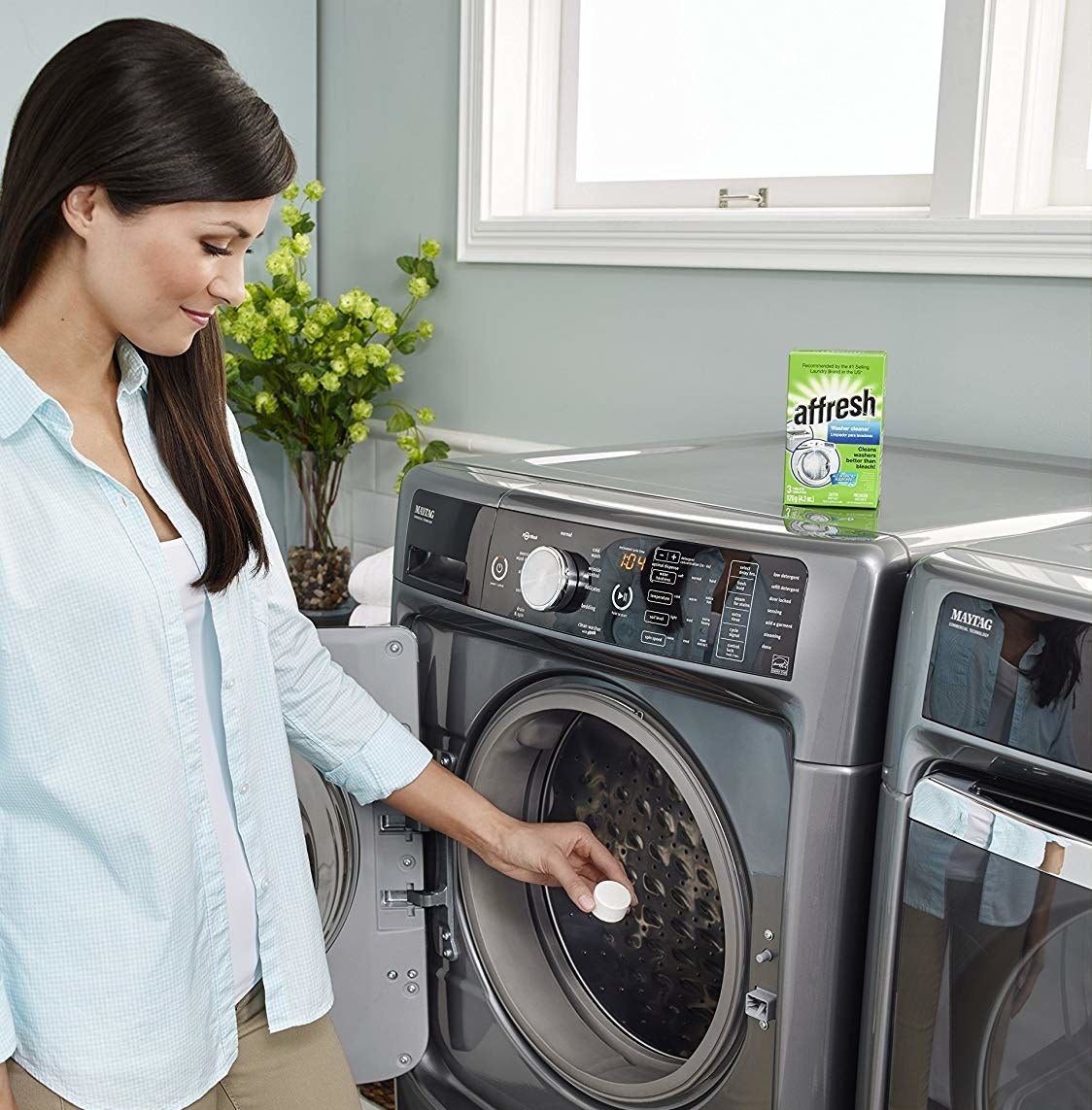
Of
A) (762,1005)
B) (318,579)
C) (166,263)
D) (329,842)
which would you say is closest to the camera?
(166,263)

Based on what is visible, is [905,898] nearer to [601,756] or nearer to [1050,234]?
[601,756]

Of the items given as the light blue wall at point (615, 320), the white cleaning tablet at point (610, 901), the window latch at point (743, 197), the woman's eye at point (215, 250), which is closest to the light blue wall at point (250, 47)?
the light blue wall at point (615, 320)

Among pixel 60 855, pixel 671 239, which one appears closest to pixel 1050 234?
pixel 671 239

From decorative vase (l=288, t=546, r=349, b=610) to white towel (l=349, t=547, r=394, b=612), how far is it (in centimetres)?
24

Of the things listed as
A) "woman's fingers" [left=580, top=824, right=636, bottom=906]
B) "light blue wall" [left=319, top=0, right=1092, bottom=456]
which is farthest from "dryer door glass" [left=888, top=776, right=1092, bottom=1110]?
"light blue wall" [left=319, top=0, right=1092, bottom=456]

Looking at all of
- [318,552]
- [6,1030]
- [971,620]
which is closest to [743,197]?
[318,552]

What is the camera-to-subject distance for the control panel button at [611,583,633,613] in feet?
3.85

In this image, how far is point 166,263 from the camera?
1000mm

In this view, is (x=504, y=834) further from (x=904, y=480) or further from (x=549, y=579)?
(x=904, y=480)

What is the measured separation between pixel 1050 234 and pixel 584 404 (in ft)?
2.65

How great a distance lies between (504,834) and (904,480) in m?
0.54

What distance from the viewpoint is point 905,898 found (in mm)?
A: 1007

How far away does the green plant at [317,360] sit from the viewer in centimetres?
222

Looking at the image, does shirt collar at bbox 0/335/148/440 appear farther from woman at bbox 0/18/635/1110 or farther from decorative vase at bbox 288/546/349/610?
decorative vase at bbox 288/546/349/610
